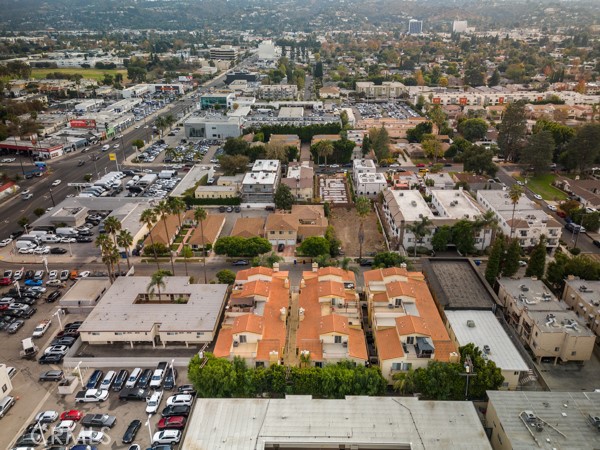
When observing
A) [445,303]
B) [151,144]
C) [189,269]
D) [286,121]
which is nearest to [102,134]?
[151,144]

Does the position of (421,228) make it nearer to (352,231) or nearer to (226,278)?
(352,231)

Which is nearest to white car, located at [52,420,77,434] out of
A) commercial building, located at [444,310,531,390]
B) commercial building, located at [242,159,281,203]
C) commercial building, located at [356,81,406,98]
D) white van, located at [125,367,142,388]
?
white van, located at [125,367,142,388]

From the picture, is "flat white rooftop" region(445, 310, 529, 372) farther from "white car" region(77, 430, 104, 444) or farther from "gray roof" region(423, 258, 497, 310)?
"white car" region(77, 430, 104, 444)

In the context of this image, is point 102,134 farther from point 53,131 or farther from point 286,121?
point 286,121

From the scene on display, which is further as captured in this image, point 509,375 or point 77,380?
point 77,380

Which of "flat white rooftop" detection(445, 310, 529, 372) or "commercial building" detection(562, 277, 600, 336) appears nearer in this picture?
"flat white rooftop" detection(445, 310, 529, 372)

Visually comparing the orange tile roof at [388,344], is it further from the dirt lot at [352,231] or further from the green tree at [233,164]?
the green tree at [233,164]
